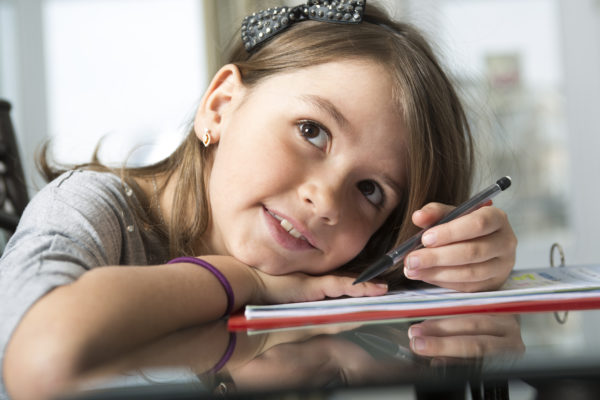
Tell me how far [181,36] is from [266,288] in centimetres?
325

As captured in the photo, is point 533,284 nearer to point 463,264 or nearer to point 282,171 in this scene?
point 463,264

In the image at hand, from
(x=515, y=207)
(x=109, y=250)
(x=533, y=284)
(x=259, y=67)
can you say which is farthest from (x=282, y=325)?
(x=515, y=207)

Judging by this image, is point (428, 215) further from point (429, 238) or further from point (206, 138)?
point (206, 138)

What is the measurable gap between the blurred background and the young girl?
182cm

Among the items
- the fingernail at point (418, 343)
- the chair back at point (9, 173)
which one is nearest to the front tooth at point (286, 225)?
the fingernail at point (418, 343)

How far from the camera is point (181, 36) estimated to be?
12.3 feet

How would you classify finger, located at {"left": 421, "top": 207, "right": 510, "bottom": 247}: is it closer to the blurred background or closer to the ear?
the ear

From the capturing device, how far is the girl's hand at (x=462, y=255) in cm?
78

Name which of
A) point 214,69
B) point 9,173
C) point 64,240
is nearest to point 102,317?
point 64,240

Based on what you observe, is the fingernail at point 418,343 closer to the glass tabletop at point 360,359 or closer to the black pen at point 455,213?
the glass tabletop at point 360,359

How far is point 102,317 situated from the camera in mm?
473

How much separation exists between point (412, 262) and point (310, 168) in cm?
24

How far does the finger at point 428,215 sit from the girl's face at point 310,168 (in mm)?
122

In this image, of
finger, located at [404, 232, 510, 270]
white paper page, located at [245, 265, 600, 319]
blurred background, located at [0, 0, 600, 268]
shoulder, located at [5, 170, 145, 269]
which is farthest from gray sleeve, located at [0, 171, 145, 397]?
blurred background, located at [0, 0, 600, 268]
